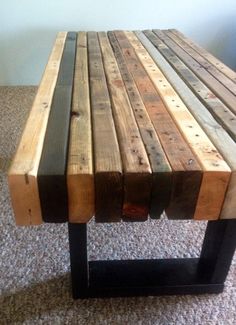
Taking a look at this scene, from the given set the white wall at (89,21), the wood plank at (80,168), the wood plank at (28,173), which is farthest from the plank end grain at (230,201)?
the white wall at (89,21)

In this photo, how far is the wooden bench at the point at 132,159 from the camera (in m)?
0.65

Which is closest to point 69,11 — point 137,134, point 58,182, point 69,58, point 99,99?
point 69,58

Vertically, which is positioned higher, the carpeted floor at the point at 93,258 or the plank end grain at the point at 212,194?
the plank end grain at the point at 212,194

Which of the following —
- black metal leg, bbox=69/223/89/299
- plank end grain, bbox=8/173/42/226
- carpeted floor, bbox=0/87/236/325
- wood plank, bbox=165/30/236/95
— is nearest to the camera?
plank end grain, bbox=8/173/42/226

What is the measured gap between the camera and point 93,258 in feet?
3.75

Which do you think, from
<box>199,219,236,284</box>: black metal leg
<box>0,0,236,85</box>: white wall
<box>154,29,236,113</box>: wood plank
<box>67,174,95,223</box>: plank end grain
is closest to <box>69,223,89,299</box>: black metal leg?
<box>67,174,95,223</box>: plank end grain

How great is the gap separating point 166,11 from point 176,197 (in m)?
2.19

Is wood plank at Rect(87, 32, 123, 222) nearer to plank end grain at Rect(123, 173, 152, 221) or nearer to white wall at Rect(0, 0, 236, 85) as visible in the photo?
plank end grain at Rect(123, 173, 152, 221)

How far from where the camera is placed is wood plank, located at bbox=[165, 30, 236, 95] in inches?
44.3

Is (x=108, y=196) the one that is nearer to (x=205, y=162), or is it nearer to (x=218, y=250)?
(x=205, y=162)

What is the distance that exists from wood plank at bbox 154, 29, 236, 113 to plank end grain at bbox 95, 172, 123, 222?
47 cm

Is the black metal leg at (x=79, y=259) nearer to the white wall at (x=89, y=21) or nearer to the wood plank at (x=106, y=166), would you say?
the wood plank at (x=106, y=166)


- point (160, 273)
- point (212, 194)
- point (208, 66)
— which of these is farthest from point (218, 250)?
point (208, 66)

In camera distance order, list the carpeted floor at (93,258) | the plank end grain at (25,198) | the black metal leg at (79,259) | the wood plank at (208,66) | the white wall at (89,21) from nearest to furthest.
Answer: the plank end grain at (25,198), the black metal leg at (79,259), the carpeted floor at (93,258), the wood plank at (208,66), the white wall at (89,21)
